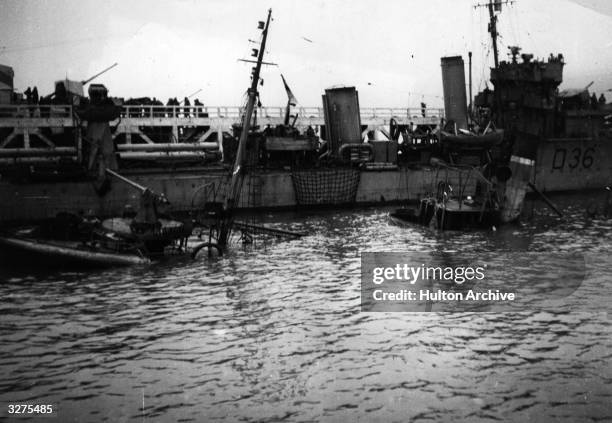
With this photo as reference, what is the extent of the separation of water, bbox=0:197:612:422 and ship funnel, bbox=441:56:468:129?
32.4m

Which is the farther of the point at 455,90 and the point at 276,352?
the point at 455,90

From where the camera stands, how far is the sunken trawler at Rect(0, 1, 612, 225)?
3888cm

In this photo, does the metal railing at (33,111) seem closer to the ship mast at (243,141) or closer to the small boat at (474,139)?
the ship mast at (243,141)

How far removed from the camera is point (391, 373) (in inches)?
556

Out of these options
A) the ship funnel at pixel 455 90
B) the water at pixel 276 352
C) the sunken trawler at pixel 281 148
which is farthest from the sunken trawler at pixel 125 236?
the ship funnel at pixel 455 90

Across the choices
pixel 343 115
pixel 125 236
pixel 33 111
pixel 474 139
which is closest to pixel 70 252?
pixel 125 236

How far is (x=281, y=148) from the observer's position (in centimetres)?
4597

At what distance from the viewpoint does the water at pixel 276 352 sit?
1246 centimetres

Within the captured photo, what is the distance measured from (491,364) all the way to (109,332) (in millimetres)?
10510

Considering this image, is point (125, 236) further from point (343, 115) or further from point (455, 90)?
point (455, 90)

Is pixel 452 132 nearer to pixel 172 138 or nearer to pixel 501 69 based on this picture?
pixel 501 69

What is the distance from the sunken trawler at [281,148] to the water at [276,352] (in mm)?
13061

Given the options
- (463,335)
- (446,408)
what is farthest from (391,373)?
(463,335)

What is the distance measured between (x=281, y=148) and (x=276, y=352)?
3175cm
